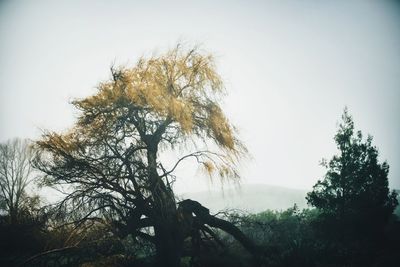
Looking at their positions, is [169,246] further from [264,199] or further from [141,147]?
[264,199]

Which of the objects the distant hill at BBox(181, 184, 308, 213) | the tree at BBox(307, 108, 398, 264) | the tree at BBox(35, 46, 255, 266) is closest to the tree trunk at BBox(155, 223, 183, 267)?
the tree at BBox(35, 46, 255, 266)

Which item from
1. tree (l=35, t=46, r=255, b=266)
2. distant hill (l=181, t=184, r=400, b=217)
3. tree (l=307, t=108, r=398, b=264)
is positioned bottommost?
distant hill (l=181, t=184, r=400, b=217)

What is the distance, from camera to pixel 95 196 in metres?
7.54

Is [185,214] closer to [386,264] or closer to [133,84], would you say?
[133,84]

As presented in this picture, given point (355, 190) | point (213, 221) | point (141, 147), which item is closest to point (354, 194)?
point (355, 190)

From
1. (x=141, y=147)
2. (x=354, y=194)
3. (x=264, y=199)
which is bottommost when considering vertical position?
(x=264, y=199)

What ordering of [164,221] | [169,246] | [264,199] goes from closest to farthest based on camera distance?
[164,221], [169,246], [264,199]

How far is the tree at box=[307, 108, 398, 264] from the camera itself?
15891 mm

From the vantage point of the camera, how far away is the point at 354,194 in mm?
17219

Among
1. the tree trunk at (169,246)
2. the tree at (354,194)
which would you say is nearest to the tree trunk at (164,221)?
the tree trunk at (169,246)

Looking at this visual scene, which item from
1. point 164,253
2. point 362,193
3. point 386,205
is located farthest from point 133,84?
point 386,205

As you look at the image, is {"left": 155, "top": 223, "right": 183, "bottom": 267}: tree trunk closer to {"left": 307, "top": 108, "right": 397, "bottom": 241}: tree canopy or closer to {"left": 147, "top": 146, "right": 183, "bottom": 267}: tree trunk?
{"left": 147, "top": 146, "right": 183, "bottom": 267}: tree trunk

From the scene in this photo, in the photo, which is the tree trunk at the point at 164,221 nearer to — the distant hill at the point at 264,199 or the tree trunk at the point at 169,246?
the tree trunk at the point at 169,246

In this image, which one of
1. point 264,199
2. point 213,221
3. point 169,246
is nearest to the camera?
point 169,246
